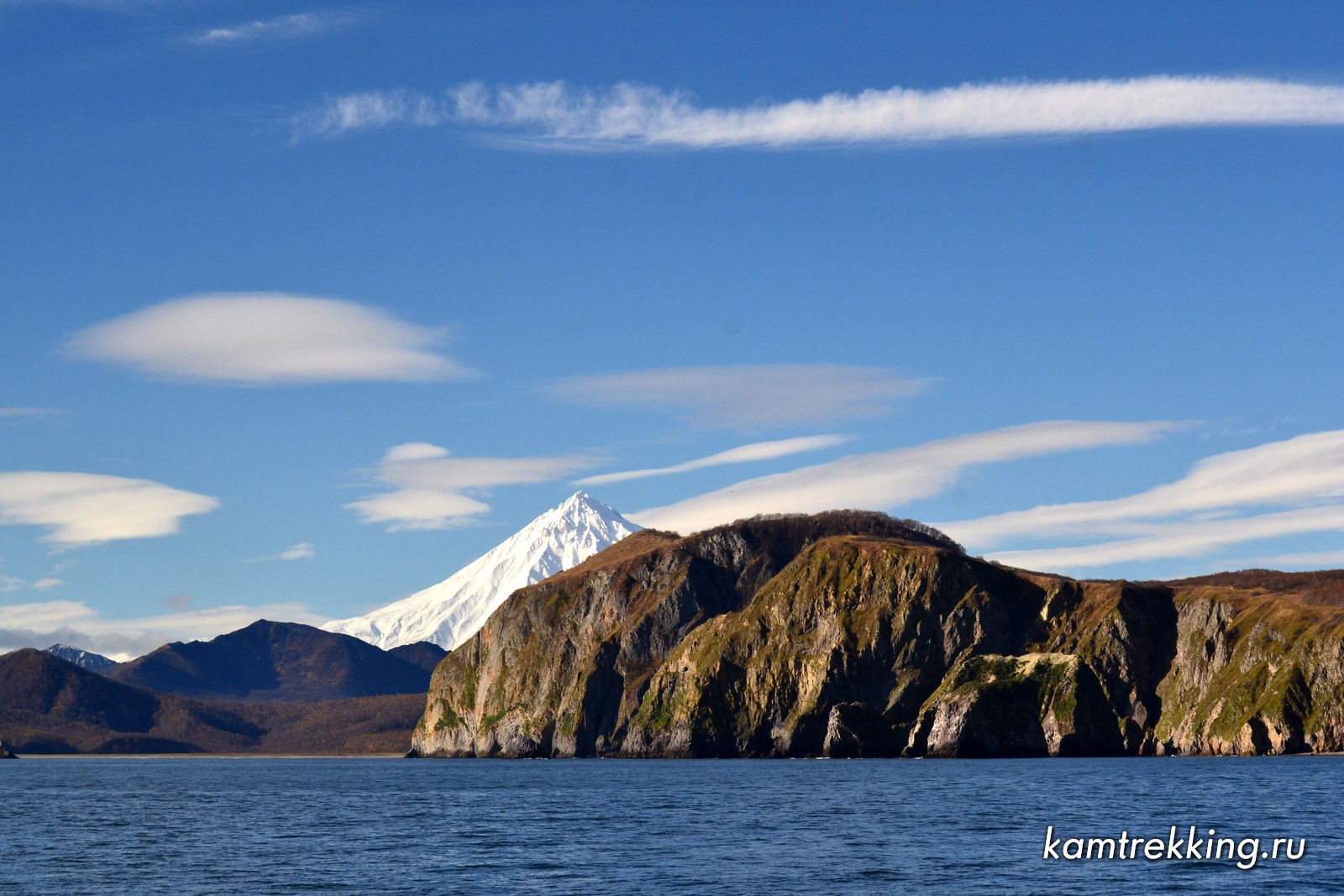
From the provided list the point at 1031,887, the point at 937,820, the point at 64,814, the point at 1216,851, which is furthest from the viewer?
the point at 64,814

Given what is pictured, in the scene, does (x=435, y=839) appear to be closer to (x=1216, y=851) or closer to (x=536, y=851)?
(x=536, y=851)

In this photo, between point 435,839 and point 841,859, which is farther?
point 435,839

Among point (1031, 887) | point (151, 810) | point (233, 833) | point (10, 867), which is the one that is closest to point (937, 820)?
point (1031, 887)

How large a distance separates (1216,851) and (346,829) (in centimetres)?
6824

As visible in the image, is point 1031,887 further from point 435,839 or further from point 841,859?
point 435,839

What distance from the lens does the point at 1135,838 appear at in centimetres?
9994

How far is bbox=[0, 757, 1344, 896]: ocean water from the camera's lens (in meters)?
84.5

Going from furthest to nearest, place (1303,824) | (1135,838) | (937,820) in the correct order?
(937,820) → (1303,824) → (1135,838)

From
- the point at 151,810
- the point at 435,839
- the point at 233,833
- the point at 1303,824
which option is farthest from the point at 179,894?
the point at 151,810

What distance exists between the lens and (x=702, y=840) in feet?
356

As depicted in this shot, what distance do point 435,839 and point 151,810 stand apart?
6444 cm

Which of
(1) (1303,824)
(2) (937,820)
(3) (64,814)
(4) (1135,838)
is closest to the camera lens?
(4) (1135,838)

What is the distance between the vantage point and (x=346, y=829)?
415ft

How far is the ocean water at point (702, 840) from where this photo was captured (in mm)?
84500
